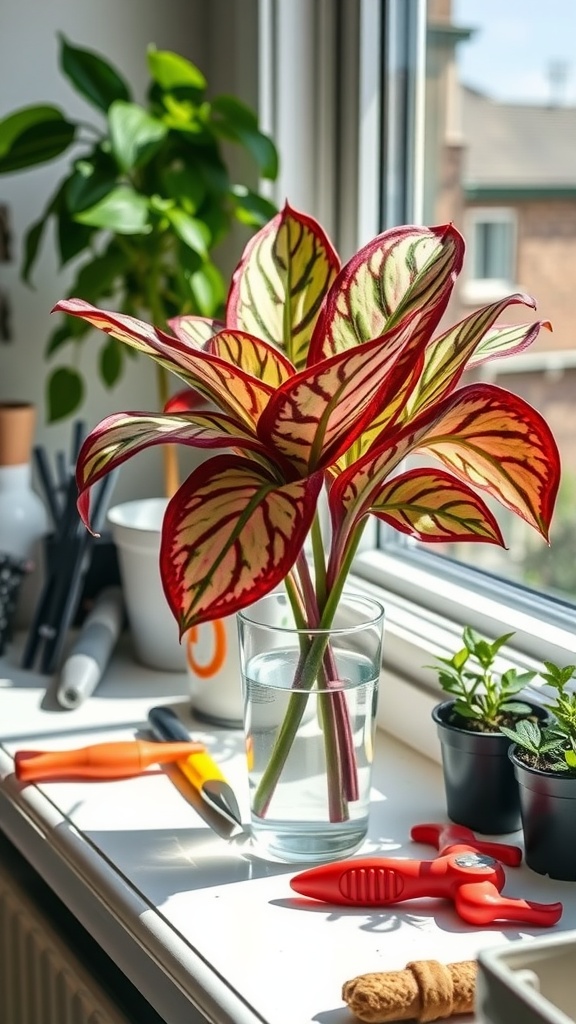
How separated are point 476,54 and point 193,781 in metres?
1.65

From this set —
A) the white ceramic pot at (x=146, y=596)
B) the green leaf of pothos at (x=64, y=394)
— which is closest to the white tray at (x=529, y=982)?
the white ceramic pot at (x=146, y=596)

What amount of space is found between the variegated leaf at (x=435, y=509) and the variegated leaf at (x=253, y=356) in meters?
0.11

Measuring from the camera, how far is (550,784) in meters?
0.85

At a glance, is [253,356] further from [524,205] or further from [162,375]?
[524,205]

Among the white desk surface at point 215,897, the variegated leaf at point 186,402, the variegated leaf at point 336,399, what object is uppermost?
the variegated leaf at point 336,399

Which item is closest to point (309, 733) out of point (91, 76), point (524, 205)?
point (91, 76)

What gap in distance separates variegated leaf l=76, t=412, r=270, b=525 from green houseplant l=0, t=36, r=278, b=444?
0.48 meters

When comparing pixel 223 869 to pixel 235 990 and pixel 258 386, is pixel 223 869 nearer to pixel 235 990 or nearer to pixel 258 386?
pixel 235 990

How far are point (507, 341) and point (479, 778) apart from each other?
32cm

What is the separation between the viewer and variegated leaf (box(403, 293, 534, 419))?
79cm

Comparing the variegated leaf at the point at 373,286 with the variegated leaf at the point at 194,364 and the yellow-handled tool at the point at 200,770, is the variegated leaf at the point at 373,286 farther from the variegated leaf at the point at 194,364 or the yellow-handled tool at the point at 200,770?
the yellow-handled tool at the point at 200,770

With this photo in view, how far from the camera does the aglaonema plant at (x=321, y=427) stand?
75cm

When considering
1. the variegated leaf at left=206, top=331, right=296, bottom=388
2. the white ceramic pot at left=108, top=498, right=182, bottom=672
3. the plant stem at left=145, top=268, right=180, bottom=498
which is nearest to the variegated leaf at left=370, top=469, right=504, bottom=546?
the variegated leaf at left=206, top=331, right=296, bottom=388

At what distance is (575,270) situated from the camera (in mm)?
4516
